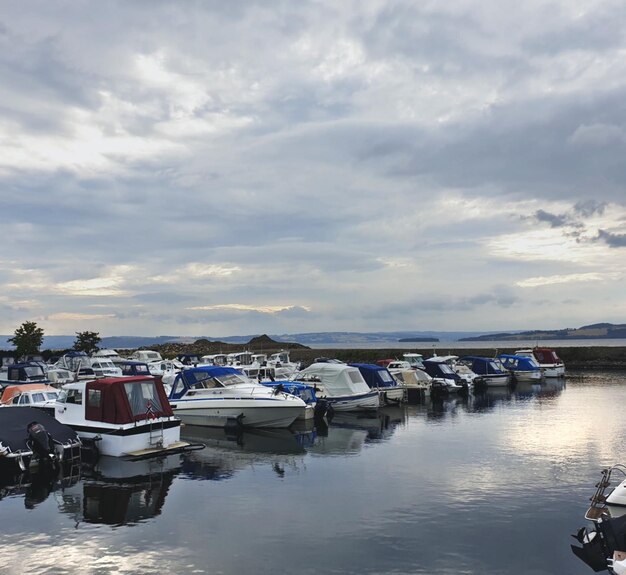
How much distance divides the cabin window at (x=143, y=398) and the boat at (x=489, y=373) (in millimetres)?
39798

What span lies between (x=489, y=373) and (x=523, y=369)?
4961mm

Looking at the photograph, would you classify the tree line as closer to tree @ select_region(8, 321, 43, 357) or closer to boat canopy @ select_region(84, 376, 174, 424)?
tree @ select_region(8, 321, 43, 357)

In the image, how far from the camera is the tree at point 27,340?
7975 cm

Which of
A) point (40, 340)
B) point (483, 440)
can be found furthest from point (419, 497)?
point (40, 340)

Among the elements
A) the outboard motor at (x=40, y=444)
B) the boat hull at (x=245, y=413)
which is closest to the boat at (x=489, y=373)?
the boat hull at (x=245, y=413)

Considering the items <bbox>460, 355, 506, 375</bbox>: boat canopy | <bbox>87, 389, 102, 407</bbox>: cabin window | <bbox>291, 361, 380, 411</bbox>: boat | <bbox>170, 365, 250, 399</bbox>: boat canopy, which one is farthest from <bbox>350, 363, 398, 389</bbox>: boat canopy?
<bbox>87, 389, 102, 407</bbox>: cabin window

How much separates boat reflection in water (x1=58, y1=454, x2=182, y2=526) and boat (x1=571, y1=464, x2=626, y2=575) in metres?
11.5

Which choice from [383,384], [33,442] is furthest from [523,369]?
[33,442]

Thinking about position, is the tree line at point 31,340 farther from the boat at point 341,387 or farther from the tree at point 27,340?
the boat at point 341,387

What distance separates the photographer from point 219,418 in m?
31.7

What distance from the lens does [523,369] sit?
61.8 meters

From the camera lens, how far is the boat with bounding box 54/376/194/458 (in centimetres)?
2316

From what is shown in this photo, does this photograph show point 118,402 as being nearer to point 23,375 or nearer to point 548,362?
point 23,375

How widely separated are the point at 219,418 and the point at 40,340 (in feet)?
196
